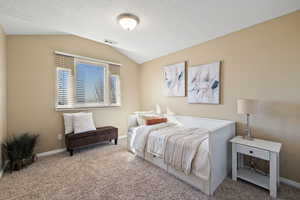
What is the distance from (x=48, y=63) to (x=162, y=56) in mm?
2700

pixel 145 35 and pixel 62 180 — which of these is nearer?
pixel 62 180

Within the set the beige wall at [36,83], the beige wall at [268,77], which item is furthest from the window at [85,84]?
the beige wall at [268,77]

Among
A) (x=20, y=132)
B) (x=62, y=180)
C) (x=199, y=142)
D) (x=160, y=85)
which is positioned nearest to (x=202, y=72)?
(x=160, y=85)

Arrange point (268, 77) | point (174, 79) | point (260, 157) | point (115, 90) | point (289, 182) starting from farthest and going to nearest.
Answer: point (115, 90) → point (174, 79) → point (268, 77) → point (289, 182) → point (260, 157)

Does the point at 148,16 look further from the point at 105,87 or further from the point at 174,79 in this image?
the point at 105,87

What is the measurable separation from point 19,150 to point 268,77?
4245 mm

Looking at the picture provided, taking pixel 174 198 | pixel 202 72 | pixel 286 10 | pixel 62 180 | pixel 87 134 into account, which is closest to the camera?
pixel 174 198

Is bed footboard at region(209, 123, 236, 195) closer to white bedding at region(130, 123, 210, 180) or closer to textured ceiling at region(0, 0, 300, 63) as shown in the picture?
white bedding at region(130, 123, 210, 180)

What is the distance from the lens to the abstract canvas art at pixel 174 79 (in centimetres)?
315

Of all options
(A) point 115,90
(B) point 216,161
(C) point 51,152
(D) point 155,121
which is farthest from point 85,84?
(B) point 216,161

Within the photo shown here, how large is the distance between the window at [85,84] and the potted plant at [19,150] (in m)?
0.85

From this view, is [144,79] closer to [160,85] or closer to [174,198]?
[160,85]

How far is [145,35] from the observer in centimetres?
265

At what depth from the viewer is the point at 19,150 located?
2.31 meters
